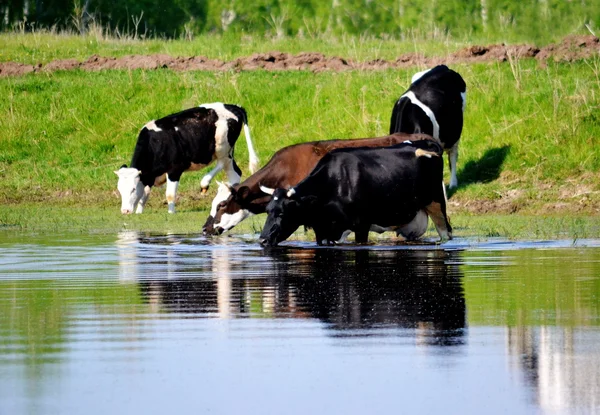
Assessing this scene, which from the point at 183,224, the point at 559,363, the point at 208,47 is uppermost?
the point at 208,47

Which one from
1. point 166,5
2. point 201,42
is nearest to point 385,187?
point 201,42

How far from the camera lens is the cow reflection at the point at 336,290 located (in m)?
9.66

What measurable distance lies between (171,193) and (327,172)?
6942 millimetres

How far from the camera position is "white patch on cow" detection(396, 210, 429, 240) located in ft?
54.4

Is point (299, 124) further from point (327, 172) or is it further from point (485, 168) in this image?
point (327, 172)

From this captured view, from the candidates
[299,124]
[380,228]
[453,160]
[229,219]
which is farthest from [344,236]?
[299,124]

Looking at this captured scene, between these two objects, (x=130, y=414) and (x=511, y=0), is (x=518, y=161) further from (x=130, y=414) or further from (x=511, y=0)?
(x=130, y=414)

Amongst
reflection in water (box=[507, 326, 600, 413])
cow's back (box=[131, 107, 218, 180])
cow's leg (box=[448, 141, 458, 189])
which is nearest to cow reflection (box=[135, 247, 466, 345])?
reflection in water (box=[507, 326, 600, 413])

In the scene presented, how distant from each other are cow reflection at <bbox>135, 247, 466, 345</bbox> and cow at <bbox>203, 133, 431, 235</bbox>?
101 inches

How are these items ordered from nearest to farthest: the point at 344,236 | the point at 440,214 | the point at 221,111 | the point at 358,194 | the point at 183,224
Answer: the point at 358,194
the point at 440,214
the point at 344,236
the point at 183,224
the point at 221,111

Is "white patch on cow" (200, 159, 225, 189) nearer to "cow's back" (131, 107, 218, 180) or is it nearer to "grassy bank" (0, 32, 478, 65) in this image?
"cow's back" (131, 107, 218, 180)

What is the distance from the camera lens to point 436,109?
21422 mm

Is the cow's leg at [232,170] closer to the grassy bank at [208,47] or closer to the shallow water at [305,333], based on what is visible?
the grassy bank at [208,47]

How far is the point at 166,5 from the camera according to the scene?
56.7 metres
